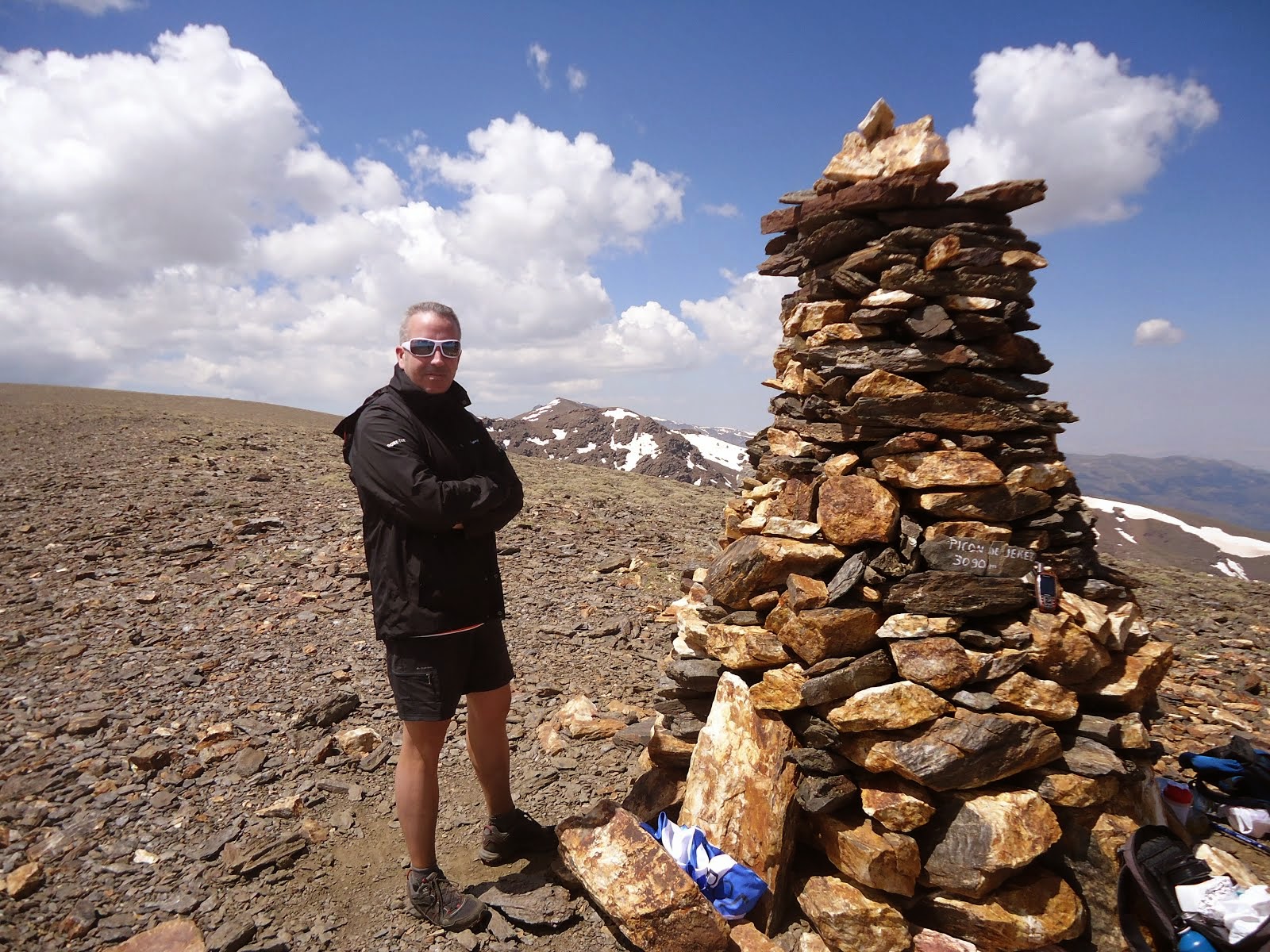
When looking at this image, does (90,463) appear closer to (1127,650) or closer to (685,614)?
(685,614)

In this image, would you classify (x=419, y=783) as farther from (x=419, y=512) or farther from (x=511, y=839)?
(x=419, y=512)

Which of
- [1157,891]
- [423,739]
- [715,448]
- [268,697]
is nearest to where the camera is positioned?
[1157,891]

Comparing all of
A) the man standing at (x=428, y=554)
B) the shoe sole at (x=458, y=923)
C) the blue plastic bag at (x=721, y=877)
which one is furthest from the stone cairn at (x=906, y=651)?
the man standing at (x=428, y=554)

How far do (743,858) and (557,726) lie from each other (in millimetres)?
2910

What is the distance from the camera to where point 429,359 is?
4.14 meters

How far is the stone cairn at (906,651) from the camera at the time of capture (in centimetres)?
412

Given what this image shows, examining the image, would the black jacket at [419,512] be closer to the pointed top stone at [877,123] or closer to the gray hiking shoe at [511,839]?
the gray hiking shoe at [511,839]

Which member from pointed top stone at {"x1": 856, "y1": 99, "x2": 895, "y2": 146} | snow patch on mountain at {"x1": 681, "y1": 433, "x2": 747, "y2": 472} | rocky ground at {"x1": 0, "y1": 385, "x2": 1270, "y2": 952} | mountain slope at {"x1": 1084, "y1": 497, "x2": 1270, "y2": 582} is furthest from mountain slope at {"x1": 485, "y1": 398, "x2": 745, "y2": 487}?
pointed top stone at {"x1": 856, "y1": 99, "x2": 895, "y2": 146}

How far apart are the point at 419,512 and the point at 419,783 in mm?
1791

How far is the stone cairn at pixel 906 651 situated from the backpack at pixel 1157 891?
0.38ft

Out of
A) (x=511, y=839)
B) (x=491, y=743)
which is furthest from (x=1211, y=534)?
(x=491, y=743)

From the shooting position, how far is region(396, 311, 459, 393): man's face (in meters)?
4.12

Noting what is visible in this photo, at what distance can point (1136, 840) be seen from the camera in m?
4.18

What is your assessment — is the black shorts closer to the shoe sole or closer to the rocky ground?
the shoe sole
